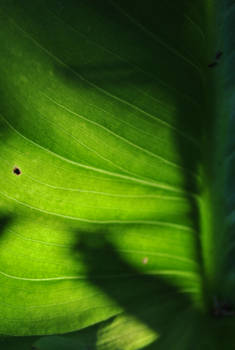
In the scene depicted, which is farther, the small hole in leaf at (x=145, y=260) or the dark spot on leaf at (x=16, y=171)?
the small hole in leaf at (x=145, y=260)

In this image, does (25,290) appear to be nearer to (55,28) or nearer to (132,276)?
(132,276)

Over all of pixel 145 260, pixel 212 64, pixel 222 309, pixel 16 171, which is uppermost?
pixel 212 64

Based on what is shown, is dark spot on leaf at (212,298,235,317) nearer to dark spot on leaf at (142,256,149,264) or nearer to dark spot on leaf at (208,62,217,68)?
dark spot on leaf at (142,256,149,264)

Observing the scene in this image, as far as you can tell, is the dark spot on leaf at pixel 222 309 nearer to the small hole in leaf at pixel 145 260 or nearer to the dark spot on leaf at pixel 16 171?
the small hole in leaf at pixel 145 260

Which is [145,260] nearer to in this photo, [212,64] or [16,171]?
[16,171]

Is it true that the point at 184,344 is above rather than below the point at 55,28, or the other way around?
below

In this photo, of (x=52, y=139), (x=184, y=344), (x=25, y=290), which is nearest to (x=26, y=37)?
(x=52, y=139)

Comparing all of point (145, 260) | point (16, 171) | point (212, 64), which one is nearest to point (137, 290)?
point (145, 260)

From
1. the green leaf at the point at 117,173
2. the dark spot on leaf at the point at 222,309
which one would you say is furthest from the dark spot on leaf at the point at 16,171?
the dark spot on leaf at the point at 222,309
